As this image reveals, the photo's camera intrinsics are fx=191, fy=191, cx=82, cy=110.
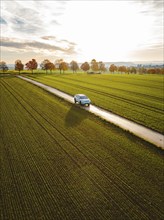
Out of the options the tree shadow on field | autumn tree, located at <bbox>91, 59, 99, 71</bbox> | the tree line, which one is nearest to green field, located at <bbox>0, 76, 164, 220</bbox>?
the tree shadow on field

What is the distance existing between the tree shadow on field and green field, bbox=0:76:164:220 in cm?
43

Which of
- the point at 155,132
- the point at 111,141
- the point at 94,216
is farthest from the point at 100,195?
the point at 155,132

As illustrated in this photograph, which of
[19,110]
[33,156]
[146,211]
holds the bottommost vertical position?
[146,211]

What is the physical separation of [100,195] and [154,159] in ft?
18.8

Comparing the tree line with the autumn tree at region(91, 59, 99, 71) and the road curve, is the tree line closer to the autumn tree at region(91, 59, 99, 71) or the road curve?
the autumn tree at region(91, 59, 99, 71)

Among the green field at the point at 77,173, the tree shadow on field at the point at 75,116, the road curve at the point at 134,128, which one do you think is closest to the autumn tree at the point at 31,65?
the tree shadow on field at the point at 75,116

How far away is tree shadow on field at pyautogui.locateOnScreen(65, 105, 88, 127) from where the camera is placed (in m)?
21.1

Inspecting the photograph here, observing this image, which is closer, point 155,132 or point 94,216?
point 94,216

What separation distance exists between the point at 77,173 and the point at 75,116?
484 inches

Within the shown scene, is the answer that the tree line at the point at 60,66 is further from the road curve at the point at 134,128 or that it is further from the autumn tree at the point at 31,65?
the road curve at the point at 134,128

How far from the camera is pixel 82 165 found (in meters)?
12.8

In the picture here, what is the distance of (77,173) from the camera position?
11828mm

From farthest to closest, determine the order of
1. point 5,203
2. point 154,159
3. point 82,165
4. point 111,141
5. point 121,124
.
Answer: point 121,124 → point 111,141 → point 154,159 → point 82,165 → point 5,203

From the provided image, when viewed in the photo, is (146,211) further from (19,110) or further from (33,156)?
(19,110)
